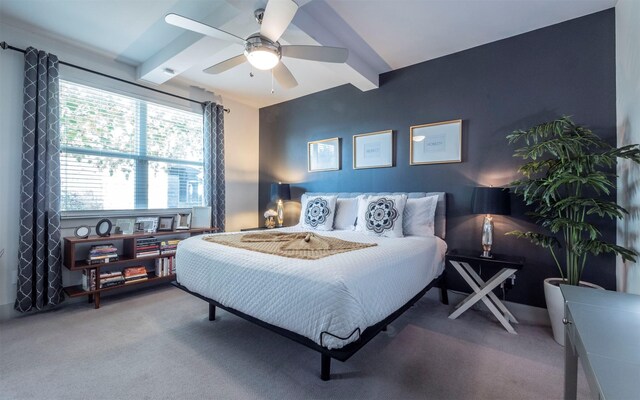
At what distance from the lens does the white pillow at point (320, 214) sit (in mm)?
3467

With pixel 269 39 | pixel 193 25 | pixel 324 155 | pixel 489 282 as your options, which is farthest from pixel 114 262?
pixel 489 282

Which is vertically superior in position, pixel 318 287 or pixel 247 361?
pixel 318 287

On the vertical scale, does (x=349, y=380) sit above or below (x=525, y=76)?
below

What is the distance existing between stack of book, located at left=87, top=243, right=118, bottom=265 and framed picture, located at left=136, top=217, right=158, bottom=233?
0.36 m

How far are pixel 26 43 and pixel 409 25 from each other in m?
3.64

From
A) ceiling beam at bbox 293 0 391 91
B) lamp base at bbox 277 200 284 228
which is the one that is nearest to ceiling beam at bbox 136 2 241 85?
ceiling beam at bbox 293 0 391 91

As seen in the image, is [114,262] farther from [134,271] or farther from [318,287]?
[318,287]

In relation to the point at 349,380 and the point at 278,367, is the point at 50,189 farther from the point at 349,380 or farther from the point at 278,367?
the point at 349,380

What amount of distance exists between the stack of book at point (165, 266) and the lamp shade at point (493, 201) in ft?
11.4

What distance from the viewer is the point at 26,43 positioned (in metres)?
2.67

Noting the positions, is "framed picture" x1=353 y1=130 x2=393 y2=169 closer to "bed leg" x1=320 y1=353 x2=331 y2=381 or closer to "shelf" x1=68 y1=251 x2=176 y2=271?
"bed leg" x1=320 y1=353 x2=331 y2=381

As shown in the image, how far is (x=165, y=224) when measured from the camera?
3.53m

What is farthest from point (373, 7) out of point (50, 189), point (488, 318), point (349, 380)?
point (50, 189)

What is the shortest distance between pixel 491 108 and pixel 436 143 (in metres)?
0.61
